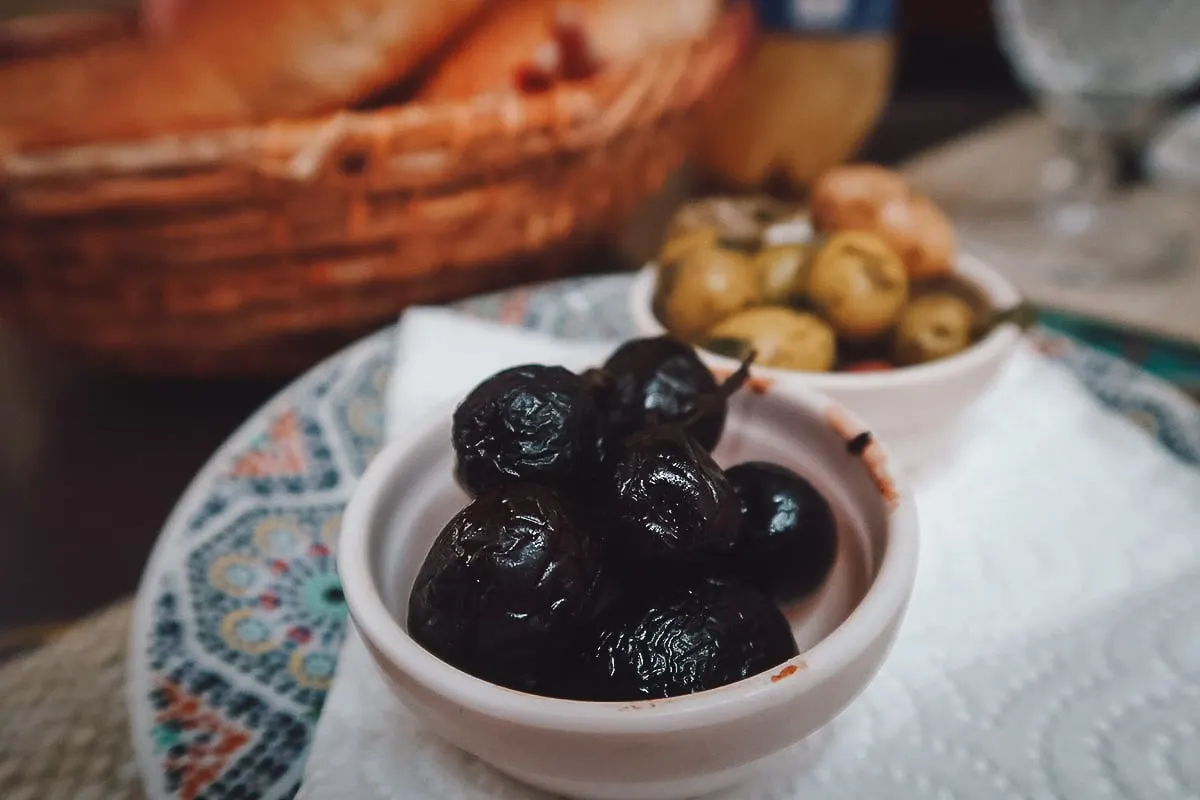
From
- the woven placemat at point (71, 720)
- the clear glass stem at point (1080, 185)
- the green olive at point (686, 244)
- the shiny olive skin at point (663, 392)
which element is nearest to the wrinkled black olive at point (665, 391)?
the shiny olive skin at point (663, 392)

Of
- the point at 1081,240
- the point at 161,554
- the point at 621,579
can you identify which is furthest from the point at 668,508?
the point at 1081,240

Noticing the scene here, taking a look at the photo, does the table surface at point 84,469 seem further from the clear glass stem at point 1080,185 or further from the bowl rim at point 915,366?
the clear glass stem at point 1080,185

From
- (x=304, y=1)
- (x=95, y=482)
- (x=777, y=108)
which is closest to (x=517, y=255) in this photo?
(x=304, y=1)

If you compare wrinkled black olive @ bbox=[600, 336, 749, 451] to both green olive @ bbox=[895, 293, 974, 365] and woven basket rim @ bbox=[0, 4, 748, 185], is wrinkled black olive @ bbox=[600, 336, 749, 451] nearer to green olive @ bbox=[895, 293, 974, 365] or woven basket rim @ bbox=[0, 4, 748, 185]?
green olive @ bbox=[895, 293, 974, 365]

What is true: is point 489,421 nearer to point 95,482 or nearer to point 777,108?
point 95,482

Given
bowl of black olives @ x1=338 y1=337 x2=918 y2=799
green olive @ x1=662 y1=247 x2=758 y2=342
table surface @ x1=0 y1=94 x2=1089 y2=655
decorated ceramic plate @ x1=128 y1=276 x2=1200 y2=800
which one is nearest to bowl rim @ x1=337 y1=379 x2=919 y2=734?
bowl of black olives @ x1=338 y1=337 x2=918 y2=799
